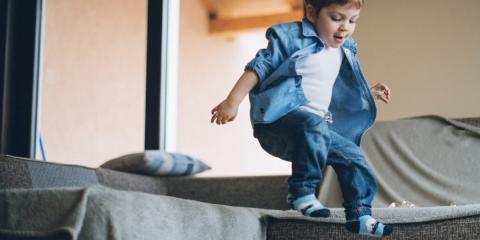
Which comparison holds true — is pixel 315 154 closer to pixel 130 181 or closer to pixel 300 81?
pixel 300 81

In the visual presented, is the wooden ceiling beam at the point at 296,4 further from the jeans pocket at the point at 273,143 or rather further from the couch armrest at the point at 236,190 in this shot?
the jeans pocket at the point at 273,143

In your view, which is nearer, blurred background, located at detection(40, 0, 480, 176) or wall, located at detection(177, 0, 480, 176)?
wall, located at detection(177, 0, 480, 176)

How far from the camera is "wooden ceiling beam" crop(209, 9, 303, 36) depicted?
10.1 ft

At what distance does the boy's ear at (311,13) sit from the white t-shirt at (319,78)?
0.04 m

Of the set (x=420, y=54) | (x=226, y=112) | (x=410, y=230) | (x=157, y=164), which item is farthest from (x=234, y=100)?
(x=420, y=54)

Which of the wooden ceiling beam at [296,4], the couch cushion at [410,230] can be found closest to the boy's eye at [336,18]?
the couch cushion at [410,230]

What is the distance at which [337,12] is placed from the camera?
3.24 feet

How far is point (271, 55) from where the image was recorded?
1.04 metres

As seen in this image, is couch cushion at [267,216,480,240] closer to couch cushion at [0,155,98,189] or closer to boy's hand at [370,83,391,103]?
boy's hand at [370,83,391,103]

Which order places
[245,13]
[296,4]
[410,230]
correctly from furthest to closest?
[245,13]
[296,4]
[410,230]

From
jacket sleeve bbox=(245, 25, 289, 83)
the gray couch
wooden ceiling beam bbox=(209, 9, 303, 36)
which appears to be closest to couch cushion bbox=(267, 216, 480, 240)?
the gray couch

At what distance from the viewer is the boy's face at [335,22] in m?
0.99

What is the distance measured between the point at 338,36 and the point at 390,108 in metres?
1.86

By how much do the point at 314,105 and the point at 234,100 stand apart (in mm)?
117
